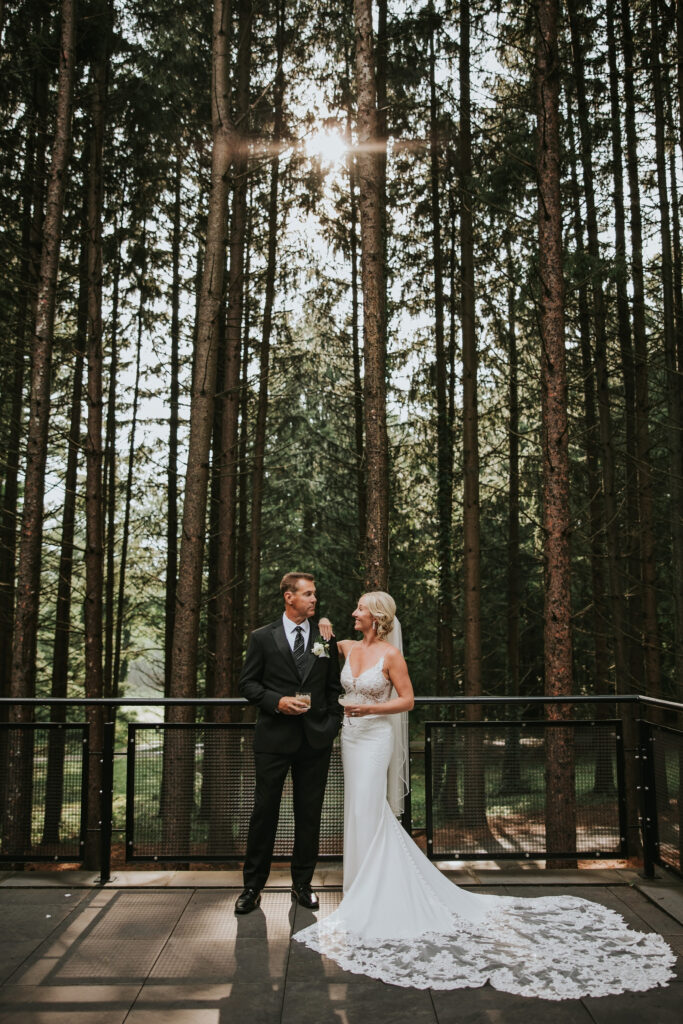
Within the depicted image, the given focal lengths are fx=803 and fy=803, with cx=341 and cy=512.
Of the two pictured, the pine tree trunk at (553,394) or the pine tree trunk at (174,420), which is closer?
the pine tree trunk at (553,394)

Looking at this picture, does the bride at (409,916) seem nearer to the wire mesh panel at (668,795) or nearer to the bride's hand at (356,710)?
the bride's hand at (356,710)

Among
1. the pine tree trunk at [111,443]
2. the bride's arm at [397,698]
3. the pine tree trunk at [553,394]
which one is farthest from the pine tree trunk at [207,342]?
the pine tree trunk at [111,443]

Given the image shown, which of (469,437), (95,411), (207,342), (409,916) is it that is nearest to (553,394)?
(207,342)

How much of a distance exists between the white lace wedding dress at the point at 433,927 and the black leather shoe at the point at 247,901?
1.76ft

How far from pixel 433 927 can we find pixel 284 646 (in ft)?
6.04

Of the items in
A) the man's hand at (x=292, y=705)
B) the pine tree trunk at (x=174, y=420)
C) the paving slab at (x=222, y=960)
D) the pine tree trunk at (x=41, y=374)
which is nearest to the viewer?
the paving slab at (x=222, y=960)

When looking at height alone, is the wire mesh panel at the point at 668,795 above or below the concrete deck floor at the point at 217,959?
above

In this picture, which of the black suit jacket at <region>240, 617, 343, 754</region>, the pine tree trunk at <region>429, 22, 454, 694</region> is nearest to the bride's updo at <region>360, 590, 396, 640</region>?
the black suit jacket at <region>240, 617, 343, 754</region>

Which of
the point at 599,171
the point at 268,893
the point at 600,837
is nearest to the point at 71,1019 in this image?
the point at 268,893

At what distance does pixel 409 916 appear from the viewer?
4.58 metres

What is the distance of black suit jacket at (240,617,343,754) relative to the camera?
5109 millimetres

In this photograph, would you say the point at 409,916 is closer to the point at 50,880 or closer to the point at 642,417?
the point at 50,880

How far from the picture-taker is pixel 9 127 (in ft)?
41.0

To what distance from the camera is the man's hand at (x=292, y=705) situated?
4.92 meters
